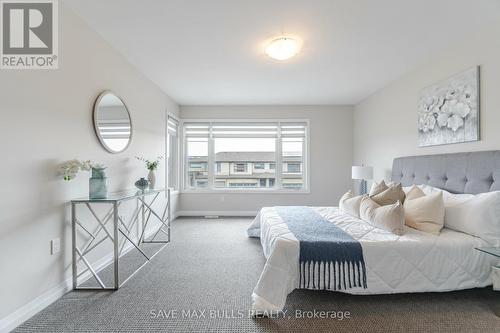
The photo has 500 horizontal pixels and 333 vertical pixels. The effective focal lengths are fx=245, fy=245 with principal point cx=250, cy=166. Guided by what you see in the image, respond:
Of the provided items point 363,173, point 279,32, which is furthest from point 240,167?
point 279,32

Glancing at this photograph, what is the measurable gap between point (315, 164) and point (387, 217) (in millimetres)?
3139

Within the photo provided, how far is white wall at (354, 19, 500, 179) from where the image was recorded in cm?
224

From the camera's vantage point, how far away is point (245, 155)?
5484 mm

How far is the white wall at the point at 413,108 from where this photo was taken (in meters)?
2.24

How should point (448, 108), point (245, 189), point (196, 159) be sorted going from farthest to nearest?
point (196, 159), point (245, 189), point (448, 108)

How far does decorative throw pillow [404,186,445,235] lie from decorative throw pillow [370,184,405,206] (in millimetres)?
247

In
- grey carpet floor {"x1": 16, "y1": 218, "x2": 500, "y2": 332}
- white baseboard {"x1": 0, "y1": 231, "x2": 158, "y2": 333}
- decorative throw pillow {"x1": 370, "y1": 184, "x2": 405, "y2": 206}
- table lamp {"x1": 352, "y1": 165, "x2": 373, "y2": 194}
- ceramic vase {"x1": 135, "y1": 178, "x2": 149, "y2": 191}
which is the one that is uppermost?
table lamp {"x1": 352, "y1": 165, "x2": 373, "y2": 194}

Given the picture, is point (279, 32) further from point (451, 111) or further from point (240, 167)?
point (240, 167)

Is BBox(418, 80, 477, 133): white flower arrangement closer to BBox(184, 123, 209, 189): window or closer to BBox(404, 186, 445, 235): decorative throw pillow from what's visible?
BBox(404, 186, 445, 235): decorative throw pillow

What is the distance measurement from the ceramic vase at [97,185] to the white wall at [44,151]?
5.6 inches

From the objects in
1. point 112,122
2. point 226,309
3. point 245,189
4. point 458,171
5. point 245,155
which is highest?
point 112,122

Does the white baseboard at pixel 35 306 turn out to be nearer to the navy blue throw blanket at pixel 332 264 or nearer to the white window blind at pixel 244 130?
the navy blue throw blanket at pixel 332 264

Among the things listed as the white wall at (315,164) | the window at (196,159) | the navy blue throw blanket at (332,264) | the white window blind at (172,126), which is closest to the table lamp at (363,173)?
the white wall at (315,164)

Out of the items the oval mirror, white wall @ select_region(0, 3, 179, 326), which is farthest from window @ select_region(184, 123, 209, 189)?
white wall @ select_region(0, 3, 179, 326)
